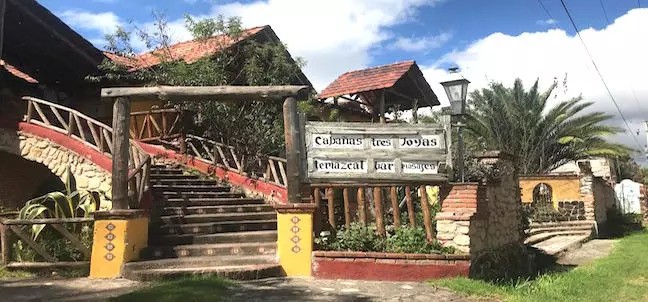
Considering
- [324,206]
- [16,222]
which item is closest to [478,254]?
[324,206]

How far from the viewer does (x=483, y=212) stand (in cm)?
814

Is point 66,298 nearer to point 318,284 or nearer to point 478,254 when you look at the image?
point 318,284

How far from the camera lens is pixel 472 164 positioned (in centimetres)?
876

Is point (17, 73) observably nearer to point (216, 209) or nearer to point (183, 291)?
point (216, 209)

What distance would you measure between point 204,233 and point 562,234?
44.8 feet

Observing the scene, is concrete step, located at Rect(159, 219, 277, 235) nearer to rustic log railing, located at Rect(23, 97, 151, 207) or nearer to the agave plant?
rustic log railing, located at Rect(23, 97, 151, 207)

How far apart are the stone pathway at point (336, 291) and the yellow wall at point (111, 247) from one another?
1964 millimetres

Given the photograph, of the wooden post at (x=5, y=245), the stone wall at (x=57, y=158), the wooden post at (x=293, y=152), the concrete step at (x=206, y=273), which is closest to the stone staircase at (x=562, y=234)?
the wooden post at (x=293, y=152)

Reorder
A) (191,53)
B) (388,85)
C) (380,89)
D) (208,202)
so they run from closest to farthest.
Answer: (208,202) < (191,53) < (388,85) < (380,89)

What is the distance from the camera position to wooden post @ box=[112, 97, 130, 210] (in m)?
7.94

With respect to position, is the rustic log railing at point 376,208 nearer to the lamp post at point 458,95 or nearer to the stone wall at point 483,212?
the stone wall at point 483,212

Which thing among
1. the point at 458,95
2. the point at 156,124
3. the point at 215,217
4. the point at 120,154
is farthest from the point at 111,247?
the point at 156,124

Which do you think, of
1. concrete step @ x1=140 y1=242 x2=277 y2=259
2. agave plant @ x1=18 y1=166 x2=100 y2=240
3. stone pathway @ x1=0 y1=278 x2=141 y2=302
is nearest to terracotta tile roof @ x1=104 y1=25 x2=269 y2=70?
agave plant @ x1=18 y1=166 x2=100 y2=240

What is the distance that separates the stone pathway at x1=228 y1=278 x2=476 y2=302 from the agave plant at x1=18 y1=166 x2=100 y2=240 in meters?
3.52
